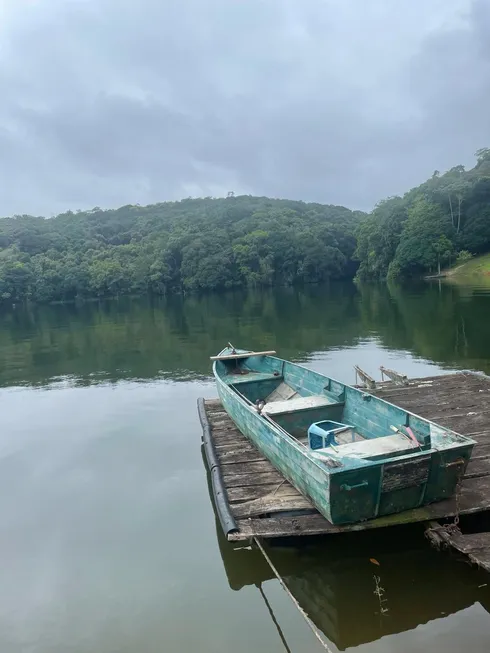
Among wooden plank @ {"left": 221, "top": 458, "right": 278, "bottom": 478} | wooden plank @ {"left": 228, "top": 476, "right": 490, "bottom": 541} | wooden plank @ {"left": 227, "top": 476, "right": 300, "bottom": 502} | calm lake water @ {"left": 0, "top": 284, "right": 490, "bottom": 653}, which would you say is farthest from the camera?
wooden plank @ {"left": 221, "top": 458, "right": 278, "bottom": 478}

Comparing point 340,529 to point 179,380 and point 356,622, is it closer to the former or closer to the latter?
point 356,622

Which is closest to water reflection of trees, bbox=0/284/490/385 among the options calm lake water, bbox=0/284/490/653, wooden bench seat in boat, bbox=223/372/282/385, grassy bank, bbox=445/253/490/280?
→ calm lake water, bbox=0/284/490/653

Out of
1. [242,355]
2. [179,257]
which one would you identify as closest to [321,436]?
[242,355]

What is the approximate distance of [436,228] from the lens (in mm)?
67750

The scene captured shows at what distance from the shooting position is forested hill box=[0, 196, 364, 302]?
8375 cm

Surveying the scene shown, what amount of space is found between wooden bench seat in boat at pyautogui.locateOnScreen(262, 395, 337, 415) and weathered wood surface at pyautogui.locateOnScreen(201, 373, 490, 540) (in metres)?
0.82

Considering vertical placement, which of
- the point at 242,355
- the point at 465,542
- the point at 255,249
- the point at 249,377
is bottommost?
the point at 465,542

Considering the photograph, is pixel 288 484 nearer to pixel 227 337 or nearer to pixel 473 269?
pixel 227 337

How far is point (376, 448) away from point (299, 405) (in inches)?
113

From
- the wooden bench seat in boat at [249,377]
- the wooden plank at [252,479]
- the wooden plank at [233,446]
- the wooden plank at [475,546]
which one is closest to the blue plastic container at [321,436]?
the wooden plank at [252,479]

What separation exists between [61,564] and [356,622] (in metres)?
4.45

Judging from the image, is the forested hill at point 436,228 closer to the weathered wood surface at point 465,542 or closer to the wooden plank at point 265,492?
the wooden plank at point 265,492

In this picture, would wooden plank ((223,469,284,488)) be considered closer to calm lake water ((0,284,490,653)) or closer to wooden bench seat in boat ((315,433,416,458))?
calm lake water ((0,284,490,653))

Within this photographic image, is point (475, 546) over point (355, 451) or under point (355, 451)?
under
